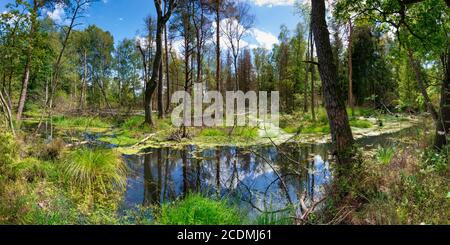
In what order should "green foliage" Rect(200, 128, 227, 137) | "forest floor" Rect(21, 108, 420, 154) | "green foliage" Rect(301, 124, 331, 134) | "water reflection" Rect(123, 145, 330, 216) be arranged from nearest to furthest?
"water reflection" Rect(123, 145, 330, 216) → "forest floor" Rect(21, 108, 420, 154) → "green foliage" Rect(200, 128, 227, 137) → "green foliage" Rect(301, 124, 331, 134)

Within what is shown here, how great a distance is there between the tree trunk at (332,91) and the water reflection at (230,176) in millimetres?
917

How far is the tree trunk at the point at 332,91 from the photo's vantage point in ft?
14.5

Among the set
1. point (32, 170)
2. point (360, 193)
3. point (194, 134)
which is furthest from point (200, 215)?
point (194, 134)

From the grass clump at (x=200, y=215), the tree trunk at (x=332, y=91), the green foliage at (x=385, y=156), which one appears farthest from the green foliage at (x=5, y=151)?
the green foliage at (x=385, y=156)

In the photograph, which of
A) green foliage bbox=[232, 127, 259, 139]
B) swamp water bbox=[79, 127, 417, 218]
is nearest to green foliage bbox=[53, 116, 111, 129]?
green foliage bbox=[232, 127, 259, 139]

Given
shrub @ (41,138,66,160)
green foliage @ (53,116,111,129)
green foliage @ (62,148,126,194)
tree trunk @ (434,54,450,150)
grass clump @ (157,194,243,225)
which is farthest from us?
green foliage @ (53,116,111,129)

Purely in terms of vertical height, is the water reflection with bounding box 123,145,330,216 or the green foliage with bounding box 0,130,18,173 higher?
the green foliage with bounding box 0,130,18,173

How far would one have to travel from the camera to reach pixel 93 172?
5332mm

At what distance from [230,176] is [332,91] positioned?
2.98 meters

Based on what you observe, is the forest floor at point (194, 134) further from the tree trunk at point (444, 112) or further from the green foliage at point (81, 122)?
the tree trunk at point (444, 112)

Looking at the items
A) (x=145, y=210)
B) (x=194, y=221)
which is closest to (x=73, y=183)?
(x=145, y=210)

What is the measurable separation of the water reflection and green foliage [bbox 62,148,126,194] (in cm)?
34

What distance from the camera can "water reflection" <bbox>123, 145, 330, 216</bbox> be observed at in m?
4.82

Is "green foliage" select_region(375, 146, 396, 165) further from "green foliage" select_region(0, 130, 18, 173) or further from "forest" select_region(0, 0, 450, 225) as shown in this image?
"green foliage" select_region(0, 130, 18, 173)
